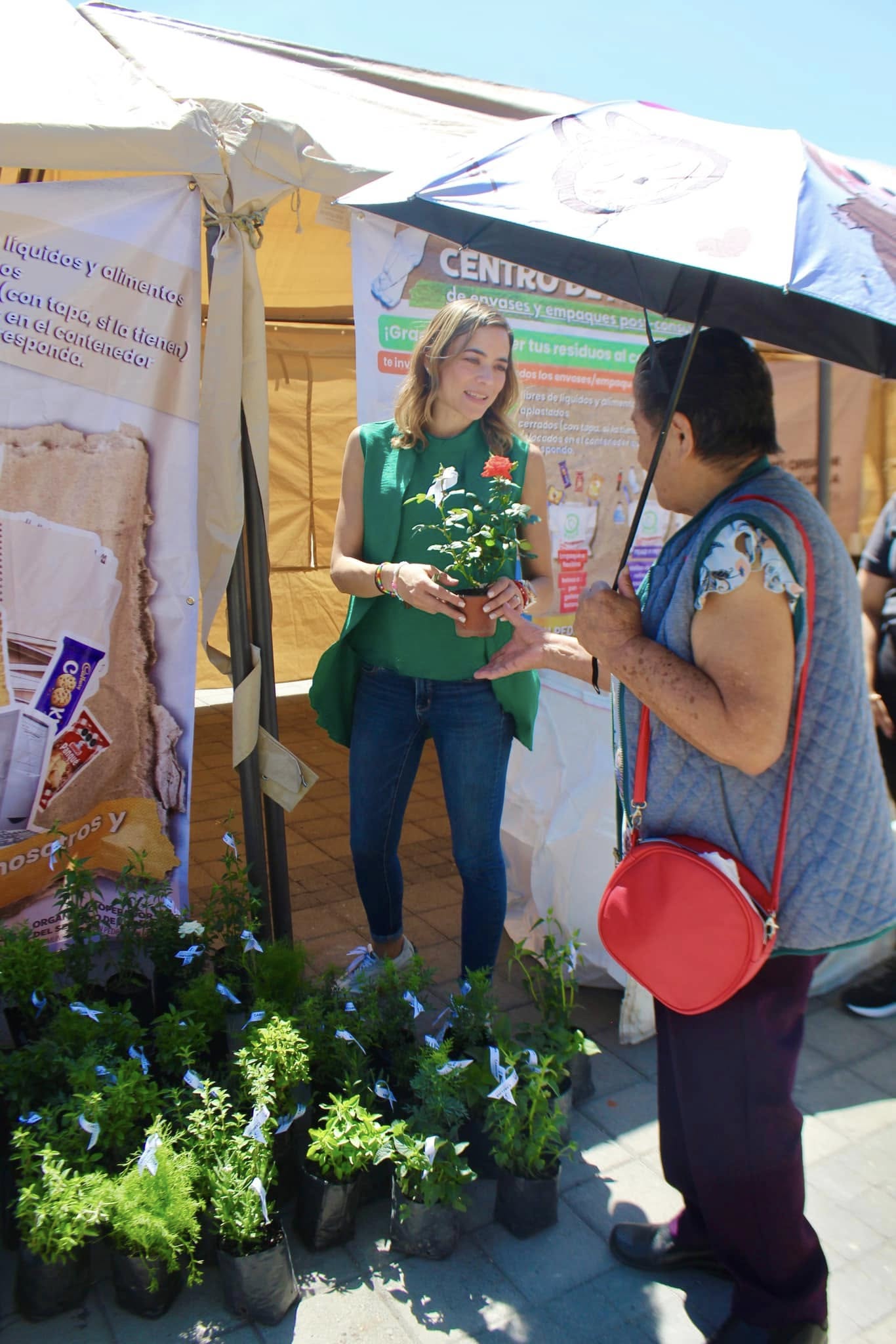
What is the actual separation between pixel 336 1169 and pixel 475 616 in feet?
3.97

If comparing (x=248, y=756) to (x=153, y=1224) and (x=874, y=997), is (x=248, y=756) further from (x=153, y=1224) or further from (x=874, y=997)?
(x=874, y=997)

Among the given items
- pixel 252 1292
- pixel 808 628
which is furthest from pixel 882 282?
pixel 252 1292

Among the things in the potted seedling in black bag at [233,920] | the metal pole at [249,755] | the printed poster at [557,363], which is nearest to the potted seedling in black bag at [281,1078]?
the potted seedling in black bag at [233,920]

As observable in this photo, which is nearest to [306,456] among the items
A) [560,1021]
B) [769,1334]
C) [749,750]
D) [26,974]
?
[26,974]

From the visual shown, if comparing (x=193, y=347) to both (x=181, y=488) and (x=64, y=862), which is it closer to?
(x=181, y=488)

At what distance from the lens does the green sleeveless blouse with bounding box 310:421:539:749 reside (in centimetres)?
253

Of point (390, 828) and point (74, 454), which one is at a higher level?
point (74, 454)

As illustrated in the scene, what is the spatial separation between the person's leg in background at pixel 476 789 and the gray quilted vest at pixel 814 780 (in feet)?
2.96

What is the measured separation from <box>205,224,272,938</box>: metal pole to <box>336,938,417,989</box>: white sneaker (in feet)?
0.95

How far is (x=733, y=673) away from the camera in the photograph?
1527mm

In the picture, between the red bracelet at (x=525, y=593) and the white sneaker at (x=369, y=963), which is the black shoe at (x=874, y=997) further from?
the red bracelet at (x=525, y=593)

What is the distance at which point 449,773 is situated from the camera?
8.55 feet

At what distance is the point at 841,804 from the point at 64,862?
189cm

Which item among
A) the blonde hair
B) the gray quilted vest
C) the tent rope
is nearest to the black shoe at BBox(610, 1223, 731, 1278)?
the gray quilted vest
